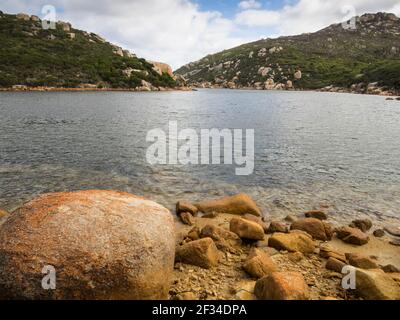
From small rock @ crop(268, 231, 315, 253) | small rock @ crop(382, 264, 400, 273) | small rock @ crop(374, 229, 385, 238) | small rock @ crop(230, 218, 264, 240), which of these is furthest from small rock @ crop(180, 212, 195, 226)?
small rock @ crop(374, 229, 385, 238)

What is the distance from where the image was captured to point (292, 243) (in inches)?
376

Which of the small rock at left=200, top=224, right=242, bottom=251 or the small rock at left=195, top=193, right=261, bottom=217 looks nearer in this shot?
the small rock at left=200, top=224, right=242, bottom=251

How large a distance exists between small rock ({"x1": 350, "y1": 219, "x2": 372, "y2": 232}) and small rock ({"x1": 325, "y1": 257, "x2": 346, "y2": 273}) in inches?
151

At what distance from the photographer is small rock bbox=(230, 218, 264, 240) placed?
992cm

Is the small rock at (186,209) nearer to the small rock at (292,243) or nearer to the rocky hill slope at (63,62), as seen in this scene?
the small rock at (292,243)

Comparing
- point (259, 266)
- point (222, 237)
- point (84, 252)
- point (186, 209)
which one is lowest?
point (259, 266)

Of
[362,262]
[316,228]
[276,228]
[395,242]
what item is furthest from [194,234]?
[395,242]

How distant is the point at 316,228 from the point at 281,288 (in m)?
5.03

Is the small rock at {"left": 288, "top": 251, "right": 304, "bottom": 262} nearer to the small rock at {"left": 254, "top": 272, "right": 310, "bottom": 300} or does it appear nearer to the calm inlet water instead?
the small rock at {"left": 254, "top": 272, "right": 310, "bottom": 300}

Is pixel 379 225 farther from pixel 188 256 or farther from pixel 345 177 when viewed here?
pixel 188 256

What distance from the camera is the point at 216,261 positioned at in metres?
8.53

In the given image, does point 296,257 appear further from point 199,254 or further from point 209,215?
point 209,215

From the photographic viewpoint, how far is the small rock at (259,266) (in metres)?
7.87
